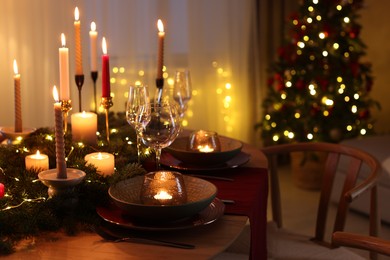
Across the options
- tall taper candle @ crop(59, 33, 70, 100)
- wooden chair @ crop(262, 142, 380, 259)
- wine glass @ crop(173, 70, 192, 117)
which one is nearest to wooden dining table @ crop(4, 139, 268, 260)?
wooden chair @ crop(262, 142, 380, 259)

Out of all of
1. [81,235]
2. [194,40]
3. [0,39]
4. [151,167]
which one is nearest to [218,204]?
[81,235]

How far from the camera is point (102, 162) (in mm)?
1796

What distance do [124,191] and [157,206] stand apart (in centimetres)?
20

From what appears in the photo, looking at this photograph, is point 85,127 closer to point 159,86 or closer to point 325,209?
point 159,86

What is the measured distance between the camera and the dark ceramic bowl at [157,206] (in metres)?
1.51

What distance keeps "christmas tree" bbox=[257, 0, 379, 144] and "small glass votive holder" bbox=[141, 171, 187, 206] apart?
300 centimetres

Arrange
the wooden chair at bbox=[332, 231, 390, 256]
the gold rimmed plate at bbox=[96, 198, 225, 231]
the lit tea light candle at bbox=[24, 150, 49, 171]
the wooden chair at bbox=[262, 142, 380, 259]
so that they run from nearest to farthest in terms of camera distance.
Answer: the gold rimmed plate at bbox=[96, 198, 225, 231]
the wooden chair at bbox=[332, 231, 390, 256]
the lit tea light candle at bbox=[24, 150, 49, 171]
the wooden chair at bbox=[262, 142, 380, 259]

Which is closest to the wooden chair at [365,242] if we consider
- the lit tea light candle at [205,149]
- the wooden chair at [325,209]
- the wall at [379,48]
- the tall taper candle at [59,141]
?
the wooden chair at [325,209]

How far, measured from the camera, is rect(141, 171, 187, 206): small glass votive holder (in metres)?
1.57

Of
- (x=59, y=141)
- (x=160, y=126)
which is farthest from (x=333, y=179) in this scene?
(x=59, y=141)

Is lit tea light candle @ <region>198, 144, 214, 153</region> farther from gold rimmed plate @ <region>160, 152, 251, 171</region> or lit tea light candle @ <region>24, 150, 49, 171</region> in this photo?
lit tea light candle @ <region>24, 150, 49, 171</region>

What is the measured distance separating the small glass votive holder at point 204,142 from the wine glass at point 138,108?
0.77ft

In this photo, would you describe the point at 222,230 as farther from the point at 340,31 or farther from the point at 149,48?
the point at 340,31

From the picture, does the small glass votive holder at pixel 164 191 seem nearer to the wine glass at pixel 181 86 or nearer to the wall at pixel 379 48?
the wine glass at pixel 181 86
